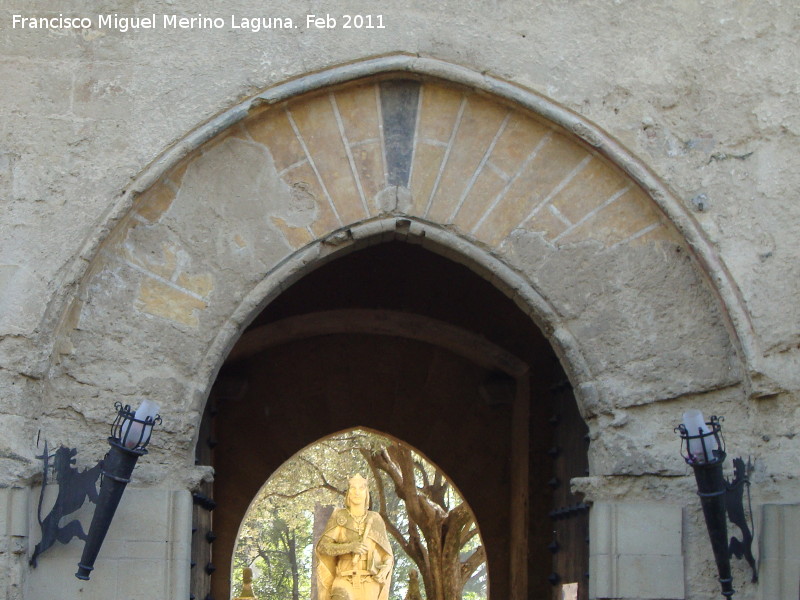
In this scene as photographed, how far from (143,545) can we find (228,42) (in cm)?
208

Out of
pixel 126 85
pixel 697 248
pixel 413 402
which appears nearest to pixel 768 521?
pixel 697 248

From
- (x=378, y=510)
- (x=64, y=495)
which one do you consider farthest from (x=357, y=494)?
(x=378, y=510)

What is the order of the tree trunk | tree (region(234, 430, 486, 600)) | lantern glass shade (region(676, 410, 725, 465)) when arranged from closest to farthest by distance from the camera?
lantern glass shade (region(676, 410, 725, 465)) → tree (region(234, 430, 486, 600)) → the tree trunk

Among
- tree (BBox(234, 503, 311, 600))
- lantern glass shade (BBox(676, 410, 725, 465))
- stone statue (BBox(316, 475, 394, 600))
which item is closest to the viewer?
lantern glass shade (BBox(676, 410, 725, 465))

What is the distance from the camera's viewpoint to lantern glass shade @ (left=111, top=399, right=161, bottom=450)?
14.9 feet

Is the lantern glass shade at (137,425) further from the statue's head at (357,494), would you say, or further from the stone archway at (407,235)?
the statue's head at (357,494)

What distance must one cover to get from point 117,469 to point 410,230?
157 centimetres

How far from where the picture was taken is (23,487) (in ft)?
15.2

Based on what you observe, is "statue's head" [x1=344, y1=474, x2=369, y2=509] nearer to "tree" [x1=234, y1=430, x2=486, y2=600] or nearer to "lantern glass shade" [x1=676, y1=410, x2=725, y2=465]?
"tree" [x1=234, y1=430, x2=486, y2=600]

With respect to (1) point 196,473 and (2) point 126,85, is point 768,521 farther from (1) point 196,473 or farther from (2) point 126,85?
(2) point 126,85

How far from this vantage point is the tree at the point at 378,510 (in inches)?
516

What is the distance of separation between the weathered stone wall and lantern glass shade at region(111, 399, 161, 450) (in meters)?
0.36

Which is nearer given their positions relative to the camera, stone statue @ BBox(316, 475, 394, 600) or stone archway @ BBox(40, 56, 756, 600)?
stone archway @ BBox(40, 56, 756, 600)

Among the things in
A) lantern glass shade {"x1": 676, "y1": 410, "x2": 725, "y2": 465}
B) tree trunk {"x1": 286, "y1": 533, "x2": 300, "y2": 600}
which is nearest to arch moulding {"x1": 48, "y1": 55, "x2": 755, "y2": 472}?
lantern glass shade {"x1": 676, "y1": 410, "x2": 725, "y2": 465}
